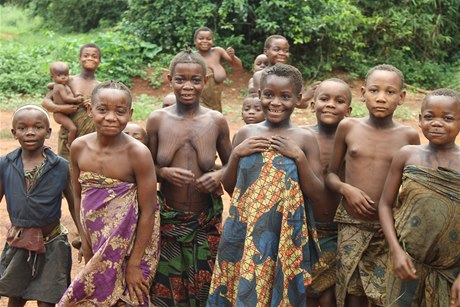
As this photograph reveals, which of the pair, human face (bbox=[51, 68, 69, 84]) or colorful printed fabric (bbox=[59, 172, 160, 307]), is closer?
colorful printed fabric (bbox=[59, 172, 160, 307])

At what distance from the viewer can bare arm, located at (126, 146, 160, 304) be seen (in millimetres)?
3240

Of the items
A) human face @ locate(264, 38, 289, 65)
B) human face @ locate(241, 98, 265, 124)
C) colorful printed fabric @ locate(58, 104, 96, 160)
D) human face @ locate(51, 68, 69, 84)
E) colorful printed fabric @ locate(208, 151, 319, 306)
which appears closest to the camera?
colorful printed fabric @ locate(208, 151, 319, 306)

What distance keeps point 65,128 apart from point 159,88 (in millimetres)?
7207

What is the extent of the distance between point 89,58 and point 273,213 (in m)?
3.21

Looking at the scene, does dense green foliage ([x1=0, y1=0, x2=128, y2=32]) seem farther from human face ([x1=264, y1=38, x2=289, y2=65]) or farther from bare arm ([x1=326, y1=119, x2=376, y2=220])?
bare arm ([x1=326, y1=119, x2=376, y2=220])

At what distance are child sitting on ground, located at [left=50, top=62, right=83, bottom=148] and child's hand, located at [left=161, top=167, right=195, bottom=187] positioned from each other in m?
2.17

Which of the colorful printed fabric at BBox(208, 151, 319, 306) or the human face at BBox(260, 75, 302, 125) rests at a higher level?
the human face at BBox(260, 75, 302, 125)

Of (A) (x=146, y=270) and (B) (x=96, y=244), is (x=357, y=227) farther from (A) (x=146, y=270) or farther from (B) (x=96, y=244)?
(B) (x=96, y=244)

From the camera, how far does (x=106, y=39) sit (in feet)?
43.7

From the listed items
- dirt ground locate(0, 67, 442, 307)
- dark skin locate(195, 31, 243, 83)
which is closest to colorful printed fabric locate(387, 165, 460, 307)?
dark skin locate(195, 31, 243, 83)

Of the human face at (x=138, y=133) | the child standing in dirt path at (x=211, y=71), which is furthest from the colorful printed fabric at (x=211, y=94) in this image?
the human face at (x=138, y=133)

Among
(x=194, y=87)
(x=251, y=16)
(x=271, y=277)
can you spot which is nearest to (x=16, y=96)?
(x=251, y=16)

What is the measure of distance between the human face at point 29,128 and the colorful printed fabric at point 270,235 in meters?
1.25

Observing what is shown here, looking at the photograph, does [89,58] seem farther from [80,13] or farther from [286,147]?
[80,13]
